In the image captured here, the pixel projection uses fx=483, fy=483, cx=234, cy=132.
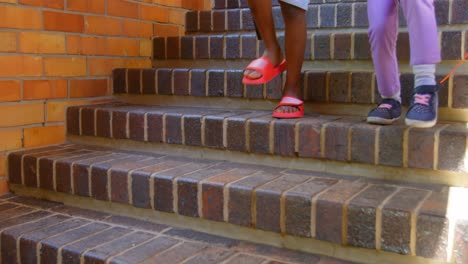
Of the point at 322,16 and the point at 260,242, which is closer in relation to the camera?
the point at 260,242

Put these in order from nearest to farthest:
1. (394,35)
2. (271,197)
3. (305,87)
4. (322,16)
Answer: (271,197), (394,35), (305,87), (322,16)

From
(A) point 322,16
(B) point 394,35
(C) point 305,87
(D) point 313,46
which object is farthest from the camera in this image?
(A) point 322,16

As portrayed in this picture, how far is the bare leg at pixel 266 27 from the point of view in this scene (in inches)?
74.6

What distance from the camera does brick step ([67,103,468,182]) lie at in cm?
149

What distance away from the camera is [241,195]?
1504 millimetres

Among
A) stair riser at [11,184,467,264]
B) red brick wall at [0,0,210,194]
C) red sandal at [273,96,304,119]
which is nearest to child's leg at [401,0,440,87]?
red sandal at [273,96,304,119]

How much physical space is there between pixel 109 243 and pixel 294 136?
721mm

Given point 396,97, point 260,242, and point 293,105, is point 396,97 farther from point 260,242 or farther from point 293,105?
point 260,242

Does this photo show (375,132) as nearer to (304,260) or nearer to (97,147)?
(304,260)

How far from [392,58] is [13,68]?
1.57m

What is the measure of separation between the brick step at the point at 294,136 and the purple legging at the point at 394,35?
0.62 ft

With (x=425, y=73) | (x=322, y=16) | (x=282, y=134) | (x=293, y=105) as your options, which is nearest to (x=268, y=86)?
(x=293, y=105)

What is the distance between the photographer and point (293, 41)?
188 centimetres

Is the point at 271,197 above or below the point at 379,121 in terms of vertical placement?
below
